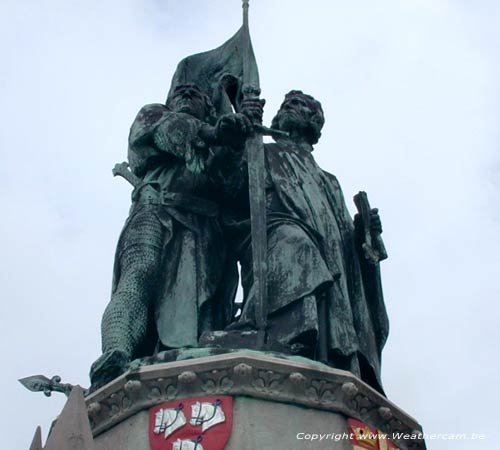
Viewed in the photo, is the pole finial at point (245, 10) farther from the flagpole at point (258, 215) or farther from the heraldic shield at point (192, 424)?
the heraldic shield at point (192, 424)

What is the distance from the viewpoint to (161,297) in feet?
41.5

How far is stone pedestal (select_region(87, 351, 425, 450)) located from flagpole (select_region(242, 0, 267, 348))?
55 cm

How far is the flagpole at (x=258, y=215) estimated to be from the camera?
12.1 meters

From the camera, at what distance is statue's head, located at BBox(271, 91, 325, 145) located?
46.4ft

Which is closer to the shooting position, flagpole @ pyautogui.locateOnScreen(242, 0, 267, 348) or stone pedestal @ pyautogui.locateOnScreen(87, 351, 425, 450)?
stone pedestal @ pyautogui.locateOnScreen(87, 351, 425, 450)

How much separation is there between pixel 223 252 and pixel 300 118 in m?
1.65

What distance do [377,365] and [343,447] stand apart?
4.82 feet

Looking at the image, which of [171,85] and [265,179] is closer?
[265,179]

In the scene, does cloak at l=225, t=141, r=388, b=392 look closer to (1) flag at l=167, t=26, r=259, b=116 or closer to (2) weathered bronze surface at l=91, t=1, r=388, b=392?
(2) weathered bronze surface at l=91, t=1, r=388, b=392

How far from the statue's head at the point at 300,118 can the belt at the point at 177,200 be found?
4.19 feet

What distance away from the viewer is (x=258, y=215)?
12.7 meters

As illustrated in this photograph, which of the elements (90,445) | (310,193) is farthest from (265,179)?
(90,445)

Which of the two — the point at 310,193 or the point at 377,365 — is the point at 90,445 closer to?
the point at 377,365

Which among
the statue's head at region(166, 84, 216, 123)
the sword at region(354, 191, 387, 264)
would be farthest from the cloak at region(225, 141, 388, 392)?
the statue's head at region(166, 84, 216, 123)
